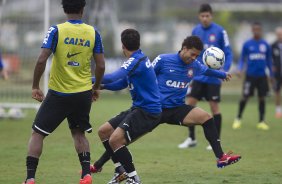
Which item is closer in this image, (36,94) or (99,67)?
(36,94)

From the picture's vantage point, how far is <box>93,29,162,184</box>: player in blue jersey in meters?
8.48

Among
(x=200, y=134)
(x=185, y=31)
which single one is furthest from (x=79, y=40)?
(x=185, y=31)

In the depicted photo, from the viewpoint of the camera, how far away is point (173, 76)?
385 inches

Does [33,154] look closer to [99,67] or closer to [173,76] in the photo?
[99,67]

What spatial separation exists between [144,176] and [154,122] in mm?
1023

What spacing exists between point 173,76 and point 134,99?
119 cm

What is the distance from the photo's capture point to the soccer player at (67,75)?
8180 mm

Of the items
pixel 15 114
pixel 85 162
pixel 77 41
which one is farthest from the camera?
pixel 15 114

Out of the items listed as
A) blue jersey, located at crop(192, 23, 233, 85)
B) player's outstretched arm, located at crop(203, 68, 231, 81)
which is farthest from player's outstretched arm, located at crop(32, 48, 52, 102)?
blue jersey, located at crop(192, 23, 233, 85)

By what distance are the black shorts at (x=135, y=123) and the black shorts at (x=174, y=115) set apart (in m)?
0.80

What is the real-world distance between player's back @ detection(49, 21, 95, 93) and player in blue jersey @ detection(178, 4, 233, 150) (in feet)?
16.0

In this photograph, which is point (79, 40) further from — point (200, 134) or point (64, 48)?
point (200, 134)

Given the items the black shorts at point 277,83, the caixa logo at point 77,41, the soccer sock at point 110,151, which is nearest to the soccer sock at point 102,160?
the soccer sock at point 110,151

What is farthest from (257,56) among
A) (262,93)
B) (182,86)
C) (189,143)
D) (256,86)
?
(182,86)
